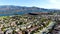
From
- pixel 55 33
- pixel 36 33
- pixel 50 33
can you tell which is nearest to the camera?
pixel 55 33

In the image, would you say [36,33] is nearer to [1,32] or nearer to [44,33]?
[44,33]

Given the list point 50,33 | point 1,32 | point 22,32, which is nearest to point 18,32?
point 22,32

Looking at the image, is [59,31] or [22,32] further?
[22,32]

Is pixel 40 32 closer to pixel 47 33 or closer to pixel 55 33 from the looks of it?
pixel 47 33

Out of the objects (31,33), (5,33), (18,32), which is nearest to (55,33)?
(31,33)

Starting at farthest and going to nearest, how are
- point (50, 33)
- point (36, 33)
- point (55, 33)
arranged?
point (36, 33) → point (50, 33) → point (55, 33)

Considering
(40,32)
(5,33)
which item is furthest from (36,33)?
(5,33)

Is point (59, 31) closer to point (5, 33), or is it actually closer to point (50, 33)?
point (50, 33)

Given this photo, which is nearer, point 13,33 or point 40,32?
point 13,33
